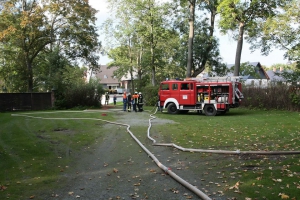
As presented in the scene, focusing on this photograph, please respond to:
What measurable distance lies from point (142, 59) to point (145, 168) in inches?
1644

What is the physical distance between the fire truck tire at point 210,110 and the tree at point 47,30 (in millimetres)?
18362

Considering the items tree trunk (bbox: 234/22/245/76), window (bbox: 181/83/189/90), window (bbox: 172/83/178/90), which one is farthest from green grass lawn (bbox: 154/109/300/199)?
tree trunk (bbox: 234/22/245/76)

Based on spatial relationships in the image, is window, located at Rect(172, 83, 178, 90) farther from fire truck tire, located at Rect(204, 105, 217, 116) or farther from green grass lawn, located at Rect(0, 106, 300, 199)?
green grass lawn, located at Rect(0, 106, 300, 199)

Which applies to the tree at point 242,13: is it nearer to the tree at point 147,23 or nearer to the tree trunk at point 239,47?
the tree trunk at point 239,47

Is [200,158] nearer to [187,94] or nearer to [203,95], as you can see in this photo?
[203,95]

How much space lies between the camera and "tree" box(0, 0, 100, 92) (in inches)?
1173

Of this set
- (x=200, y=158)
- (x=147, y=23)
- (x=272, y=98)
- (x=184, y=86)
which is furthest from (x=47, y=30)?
Result: (x=200, y=158)

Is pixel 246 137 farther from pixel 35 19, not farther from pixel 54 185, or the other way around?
pixel 35 19

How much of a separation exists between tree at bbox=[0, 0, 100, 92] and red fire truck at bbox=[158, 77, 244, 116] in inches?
627

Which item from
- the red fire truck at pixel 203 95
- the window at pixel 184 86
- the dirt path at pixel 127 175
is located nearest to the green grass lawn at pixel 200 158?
the dirt path at pixel 127 175

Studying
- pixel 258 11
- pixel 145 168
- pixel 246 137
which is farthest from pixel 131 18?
pixel 145 168

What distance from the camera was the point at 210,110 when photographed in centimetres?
2034

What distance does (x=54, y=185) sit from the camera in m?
5.90

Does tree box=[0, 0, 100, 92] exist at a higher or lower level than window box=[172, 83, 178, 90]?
higher
